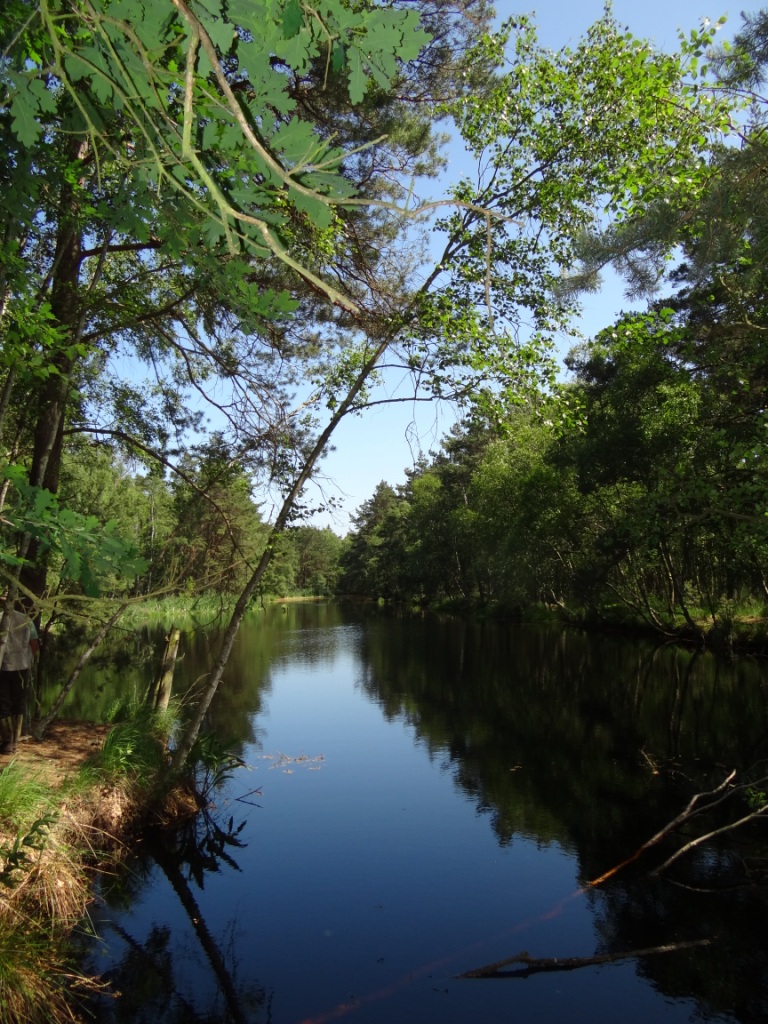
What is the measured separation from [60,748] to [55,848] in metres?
2.73

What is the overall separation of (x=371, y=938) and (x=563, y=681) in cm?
1213

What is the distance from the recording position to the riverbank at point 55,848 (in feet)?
14.0

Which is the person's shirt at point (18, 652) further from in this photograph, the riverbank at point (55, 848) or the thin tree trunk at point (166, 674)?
the thin tree trunk at point (166, 674)

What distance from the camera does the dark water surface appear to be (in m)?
4.99

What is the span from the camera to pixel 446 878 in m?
6.93

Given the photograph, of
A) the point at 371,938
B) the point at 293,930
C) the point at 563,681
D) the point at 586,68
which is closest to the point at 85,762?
the point at 293,930

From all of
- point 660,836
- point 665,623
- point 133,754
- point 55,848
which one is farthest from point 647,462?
point 55,848

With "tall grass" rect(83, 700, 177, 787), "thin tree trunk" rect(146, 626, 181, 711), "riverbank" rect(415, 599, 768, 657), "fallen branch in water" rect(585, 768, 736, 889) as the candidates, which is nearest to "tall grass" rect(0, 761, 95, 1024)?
"tall grass" rect(83, 700, 177, 787)

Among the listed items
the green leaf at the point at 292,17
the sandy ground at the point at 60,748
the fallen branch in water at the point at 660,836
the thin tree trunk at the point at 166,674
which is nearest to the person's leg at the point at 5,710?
the sandy ground at the point at 60,748

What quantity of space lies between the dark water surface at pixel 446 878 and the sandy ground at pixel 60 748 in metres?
1.19

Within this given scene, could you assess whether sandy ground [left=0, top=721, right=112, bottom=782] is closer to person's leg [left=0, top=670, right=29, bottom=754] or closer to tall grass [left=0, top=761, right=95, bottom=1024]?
person's leg [left=0, top=670, right=29, bottom=754]

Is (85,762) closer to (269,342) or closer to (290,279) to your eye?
(269,342)

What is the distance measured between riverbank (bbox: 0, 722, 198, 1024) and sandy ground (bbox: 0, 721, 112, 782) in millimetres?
12

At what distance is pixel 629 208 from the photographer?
727cm
